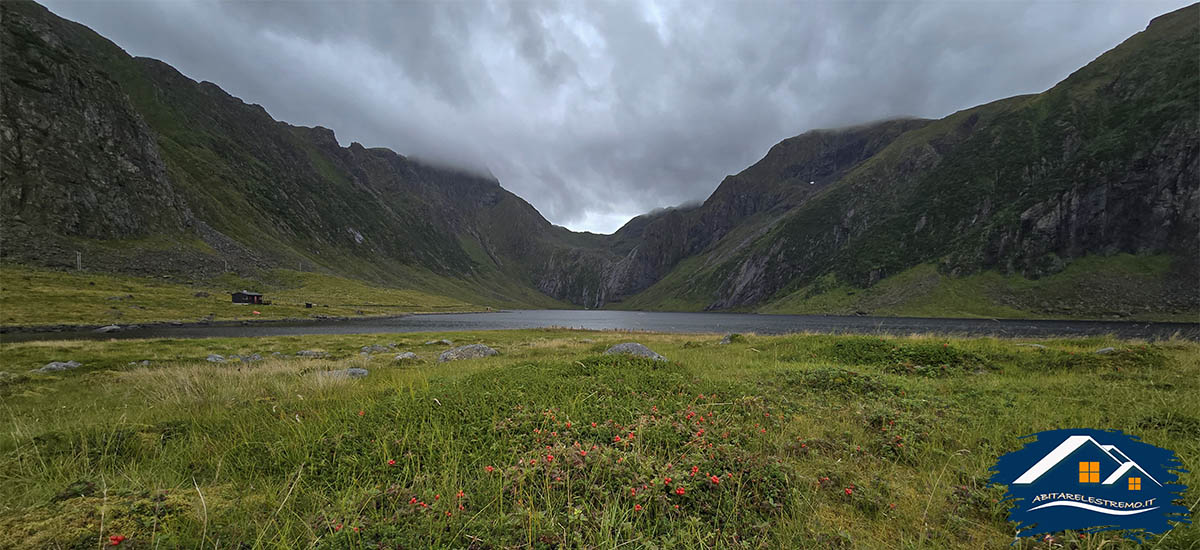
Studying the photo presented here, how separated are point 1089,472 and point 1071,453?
6.2 inches

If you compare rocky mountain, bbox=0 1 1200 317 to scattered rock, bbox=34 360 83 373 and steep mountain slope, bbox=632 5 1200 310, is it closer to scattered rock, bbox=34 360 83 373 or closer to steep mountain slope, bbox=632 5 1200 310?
steep mountain slope, bbox=632 5 1200 310

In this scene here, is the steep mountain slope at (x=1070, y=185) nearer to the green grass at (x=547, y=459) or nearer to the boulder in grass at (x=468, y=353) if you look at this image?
the green grass at (x=547, y=459)

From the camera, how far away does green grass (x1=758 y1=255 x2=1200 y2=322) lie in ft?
321

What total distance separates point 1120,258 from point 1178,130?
131 feet

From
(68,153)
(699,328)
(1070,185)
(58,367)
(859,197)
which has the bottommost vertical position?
(699,328)

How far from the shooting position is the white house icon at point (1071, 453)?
314 centimetres

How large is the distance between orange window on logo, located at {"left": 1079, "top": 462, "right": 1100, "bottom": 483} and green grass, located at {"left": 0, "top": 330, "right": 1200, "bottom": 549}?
0.42 meters

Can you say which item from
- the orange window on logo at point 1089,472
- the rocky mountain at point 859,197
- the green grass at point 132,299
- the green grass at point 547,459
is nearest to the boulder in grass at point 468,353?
the green grass at point 547,459

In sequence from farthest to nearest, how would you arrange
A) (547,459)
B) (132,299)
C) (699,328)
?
(699,328)
(132,299)
(547,459)

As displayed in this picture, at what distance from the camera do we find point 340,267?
180125 millimetres

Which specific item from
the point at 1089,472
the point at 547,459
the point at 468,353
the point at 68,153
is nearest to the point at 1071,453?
the point at 1089,472

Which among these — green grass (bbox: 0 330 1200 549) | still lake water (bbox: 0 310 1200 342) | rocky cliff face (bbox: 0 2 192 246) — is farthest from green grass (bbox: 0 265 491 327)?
green grass (bbox: 0 330 1200 549)

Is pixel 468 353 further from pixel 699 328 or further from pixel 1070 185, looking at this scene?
pixel 1070 185

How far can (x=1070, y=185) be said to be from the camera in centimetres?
12562
